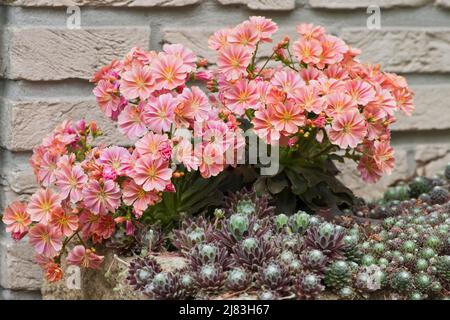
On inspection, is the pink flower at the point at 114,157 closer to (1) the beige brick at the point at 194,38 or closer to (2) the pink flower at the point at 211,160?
(2) the pink flower at the point at 211,160

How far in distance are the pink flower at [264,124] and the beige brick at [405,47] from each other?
2.25 feet

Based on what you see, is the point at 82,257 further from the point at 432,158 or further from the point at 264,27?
the point at 432,158

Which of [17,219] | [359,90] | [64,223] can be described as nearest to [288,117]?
[359,90]

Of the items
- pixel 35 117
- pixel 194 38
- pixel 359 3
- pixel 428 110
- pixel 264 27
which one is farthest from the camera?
pixel 428 110

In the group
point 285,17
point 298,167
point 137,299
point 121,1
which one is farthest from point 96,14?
point 137,299

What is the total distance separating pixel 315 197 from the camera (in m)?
2.00

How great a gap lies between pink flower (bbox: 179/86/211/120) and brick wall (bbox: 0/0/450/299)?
1.54 ft

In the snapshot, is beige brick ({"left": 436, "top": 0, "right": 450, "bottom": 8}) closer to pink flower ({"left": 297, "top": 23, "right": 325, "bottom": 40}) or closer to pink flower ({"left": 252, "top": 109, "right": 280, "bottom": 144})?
pink flower ({"left": 297, "top": 23, "right": 325, "bottom": 40})

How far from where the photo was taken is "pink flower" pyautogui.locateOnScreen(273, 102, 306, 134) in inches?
70.6

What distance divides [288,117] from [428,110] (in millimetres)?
845

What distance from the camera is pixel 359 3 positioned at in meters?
2.39

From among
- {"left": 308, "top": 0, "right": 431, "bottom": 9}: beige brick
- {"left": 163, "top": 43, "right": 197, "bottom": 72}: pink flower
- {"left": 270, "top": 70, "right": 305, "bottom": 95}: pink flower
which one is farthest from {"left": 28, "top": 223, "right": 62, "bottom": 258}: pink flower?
{"left": 308, "top": 0, "right": 431, "bottom": 9}: beige brick

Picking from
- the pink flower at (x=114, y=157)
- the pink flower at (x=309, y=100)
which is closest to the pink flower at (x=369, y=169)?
the pink flower at (x=309, y=100)
